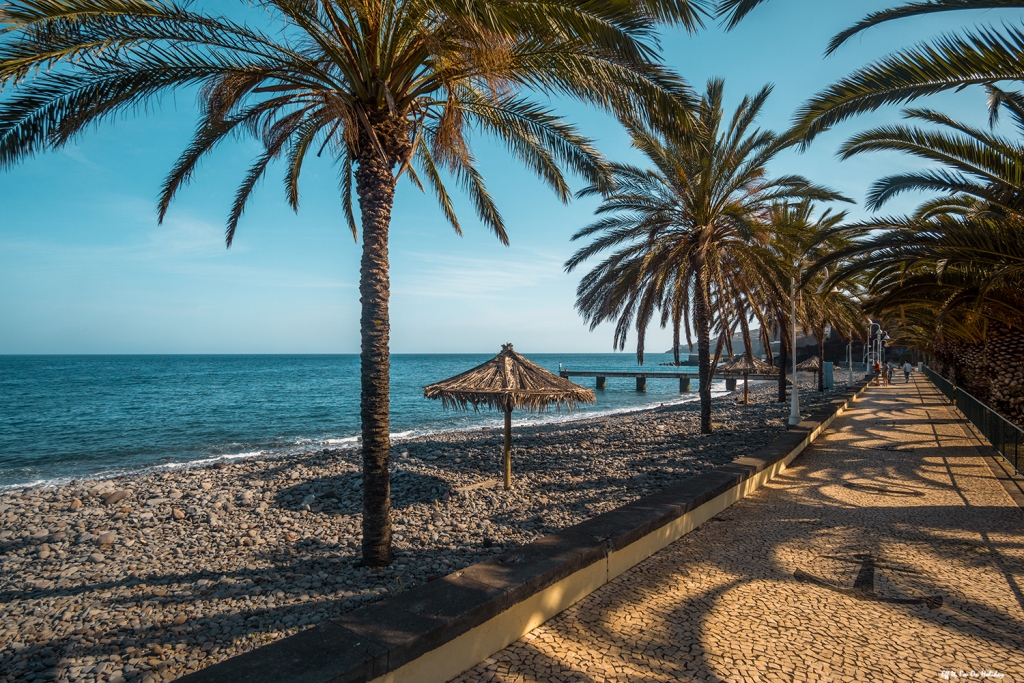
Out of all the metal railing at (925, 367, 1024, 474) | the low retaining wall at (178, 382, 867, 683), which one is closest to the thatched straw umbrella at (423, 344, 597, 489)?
the low retaining wall at (178, 382, 867, 683)

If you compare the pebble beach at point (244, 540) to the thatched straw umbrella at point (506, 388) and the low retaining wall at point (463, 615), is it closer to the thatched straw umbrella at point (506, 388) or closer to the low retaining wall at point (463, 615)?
the low retaining wall at point (463, 615)

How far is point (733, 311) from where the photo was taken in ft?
43.9

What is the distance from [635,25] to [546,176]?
3299mm

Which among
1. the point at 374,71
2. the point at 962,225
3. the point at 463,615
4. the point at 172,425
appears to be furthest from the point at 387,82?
the point at 172,425

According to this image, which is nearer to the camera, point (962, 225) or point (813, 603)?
point (813, 603)

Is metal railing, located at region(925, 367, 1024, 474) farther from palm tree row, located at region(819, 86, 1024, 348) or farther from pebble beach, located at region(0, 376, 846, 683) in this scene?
pebble beach, located at region(0, 376, 846, 683)

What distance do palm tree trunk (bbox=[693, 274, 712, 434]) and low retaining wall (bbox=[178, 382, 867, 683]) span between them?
676 centimetres

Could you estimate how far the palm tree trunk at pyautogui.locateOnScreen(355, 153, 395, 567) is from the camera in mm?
4832

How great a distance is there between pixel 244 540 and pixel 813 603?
6037 millimetres

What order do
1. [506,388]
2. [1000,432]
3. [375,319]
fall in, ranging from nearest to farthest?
[375,319], [506,388], [1000,432]

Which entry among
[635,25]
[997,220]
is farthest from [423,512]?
[997,220]

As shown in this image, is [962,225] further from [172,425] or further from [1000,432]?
[172,425]

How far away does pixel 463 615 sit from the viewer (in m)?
3.06

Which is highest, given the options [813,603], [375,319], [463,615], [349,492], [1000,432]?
[375,319]
